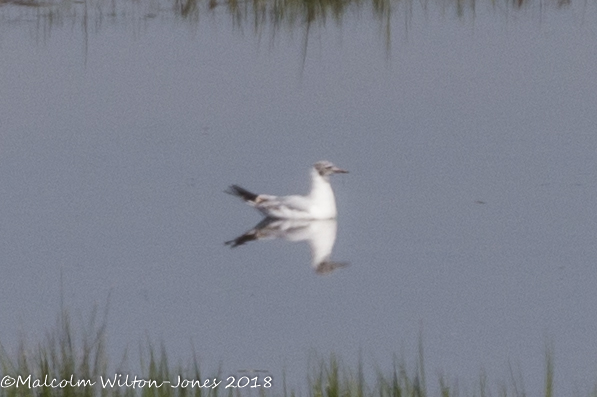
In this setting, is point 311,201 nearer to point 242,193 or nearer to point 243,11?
point 242,193

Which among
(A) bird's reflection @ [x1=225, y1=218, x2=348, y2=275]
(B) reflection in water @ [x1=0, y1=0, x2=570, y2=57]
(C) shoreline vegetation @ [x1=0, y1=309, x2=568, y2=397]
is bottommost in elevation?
(A) bird's reflection @ [x1=225, y1=218, x2=348, y2=275]

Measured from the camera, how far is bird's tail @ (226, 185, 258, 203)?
31.9 feet

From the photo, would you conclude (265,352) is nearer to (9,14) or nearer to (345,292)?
(345,292)

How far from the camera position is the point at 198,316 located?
7.64 meters

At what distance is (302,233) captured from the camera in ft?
32.0

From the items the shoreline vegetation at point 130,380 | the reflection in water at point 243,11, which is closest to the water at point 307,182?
the reflection in water at point 243,11

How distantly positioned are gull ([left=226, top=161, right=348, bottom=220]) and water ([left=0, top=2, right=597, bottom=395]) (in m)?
0.14

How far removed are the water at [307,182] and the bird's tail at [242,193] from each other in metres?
0.10

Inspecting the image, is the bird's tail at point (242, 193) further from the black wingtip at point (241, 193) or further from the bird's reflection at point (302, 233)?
the bird's reflection at point (302, 233)

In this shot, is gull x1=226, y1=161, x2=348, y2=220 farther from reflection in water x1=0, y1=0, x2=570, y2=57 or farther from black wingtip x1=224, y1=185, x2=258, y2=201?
reflection in water x1=0, y1=0, x2=570, y2=57

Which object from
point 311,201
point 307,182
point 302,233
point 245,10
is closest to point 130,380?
point 302,233

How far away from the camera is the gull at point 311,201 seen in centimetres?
980

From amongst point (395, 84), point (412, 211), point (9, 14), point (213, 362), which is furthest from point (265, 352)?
point (9, 14)

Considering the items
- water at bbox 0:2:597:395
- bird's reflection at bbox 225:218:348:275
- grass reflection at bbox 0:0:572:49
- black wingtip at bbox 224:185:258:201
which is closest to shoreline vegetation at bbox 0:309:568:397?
water at bbox 0:2:597:395
